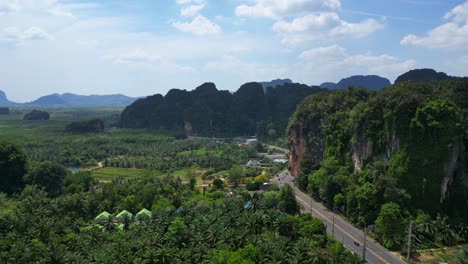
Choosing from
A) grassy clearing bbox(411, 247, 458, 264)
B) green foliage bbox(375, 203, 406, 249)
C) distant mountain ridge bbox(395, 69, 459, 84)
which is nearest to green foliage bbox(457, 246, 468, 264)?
grassy clearing bbox(411, 247, 458, 264)

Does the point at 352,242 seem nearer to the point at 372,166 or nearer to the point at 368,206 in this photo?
the point at 368,206

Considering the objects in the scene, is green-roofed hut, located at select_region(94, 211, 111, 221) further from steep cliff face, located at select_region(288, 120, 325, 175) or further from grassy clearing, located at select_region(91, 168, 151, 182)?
steep cliff face, located at select_region(288, 120, 325, 175)

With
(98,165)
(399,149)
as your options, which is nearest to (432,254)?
(399,149)

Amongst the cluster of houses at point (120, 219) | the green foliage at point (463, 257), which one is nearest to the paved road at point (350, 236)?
the green foliage at point (463, 257)

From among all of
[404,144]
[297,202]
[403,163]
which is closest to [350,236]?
[297,202]

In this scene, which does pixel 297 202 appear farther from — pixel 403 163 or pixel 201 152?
pixel 201 152

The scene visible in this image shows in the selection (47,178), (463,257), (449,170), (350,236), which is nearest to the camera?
(463,257)
